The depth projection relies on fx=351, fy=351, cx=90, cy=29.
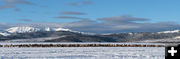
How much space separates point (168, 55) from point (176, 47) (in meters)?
0.40

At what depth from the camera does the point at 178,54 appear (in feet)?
39.4

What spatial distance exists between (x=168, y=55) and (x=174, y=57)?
0.23 metres

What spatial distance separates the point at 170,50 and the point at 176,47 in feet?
0.75

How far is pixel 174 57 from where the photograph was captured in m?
12.0

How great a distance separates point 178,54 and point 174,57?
174mm

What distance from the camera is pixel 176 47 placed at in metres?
12.0

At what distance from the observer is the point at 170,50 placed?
12.0 m

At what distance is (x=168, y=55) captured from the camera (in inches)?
471

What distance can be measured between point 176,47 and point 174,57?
349 millimetres

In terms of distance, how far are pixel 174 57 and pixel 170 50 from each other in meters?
0.27
